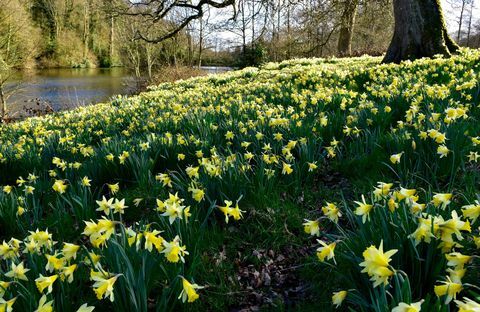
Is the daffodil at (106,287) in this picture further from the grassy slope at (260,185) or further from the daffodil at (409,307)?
the daffodil at (409,307)

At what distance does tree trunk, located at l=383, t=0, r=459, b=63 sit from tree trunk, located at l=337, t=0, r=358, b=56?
34.8ft

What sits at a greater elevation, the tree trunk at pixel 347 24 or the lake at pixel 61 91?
the tree trunk at pixel 347 24

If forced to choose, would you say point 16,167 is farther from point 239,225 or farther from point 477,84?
point 477,84

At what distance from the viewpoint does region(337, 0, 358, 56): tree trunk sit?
18.2 m

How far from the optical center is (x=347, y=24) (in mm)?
19219

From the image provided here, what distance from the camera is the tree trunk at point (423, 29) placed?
25.4ft

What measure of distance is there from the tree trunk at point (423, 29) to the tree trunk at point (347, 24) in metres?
10.6

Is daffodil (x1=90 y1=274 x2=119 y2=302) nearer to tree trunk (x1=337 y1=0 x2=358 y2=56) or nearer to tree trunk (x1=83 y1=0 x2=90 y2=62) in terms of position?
tree trunk (x1=337 y1=0 x2=358 y2=56)

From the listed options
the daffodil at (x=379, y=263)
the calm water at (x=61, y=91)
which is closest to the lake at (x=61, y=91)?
the calm water at (x=61, y=91)

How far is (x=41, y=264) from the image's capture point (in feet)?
5.15

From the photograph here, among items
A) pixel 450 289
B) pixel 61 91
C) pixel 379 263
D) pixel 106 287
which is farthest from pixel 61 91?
pixel 450 289

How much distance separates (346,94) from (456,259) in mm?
3762

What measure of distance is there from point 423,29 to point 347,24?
483 inches

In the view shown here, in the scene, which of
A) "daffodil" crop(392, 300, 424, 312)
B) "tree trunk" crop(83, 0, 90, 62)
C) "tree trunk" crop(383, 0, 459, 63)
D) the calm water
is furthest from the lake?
"daffodil" crop(392, 300, 424, 312)
